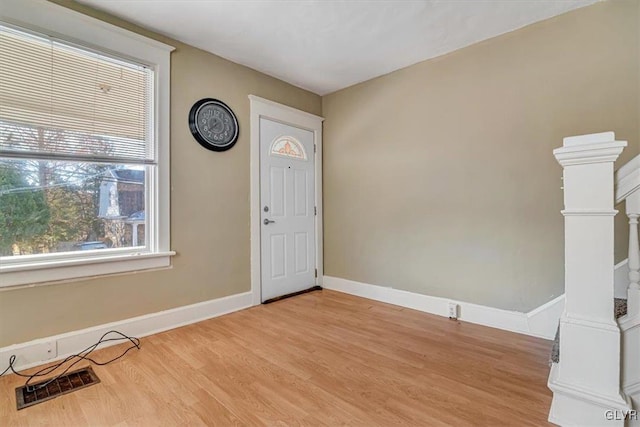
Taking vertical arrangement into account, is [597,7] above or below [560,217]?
above

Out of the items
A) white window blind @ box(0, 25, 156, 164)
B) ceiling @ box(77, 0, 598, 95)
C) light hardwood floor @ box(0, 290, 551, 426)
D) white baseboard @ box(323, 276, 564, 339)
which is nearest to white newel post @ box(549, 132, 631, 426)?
light hardwood floor @ box(0, 290, 551, 426)

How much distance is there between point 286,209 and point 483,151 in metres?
2.20

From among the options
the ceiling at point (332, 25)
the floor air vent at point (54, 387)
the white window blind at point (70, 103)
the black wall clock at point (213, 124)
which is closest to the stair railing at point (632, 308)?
the ceiling at point (332, 25)

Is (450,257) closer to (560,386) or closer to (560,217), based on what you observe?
(560,217)

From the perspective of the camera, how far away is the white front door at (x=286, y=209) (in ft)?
11.5

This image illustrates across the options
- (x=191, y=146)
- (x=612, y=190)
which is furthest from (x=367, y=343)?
(x=191, y=146)

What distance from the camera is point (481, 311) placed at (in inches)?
110

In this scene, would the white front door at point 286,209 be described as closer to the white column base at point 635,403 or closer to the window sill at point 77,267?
the window sill at point 77,267

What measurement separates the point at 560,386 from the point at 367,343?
4.06 ft

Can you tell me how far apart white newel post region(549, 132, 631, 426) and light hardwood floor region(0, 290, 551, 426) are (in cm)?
25

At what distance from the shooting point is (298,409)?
160 centimetres

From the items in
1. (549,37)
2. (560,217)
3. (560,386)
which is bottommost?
(560,386)

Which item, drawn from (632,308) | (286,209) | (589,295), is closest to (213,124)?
(286,209)

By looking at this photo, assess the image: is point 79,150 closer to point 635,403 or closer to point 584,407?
point 584,407
